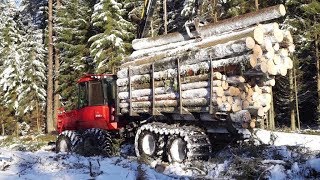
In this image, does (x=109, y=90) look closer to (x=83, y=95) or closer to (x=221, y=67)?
(x=83, y=95)

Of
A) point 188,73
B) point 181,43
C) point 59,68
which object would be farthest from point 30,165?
point 59,68

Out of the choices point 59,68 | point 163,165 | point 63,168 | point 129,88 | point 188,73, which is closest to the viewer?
point 63,168

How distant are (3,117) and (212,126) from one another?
2803 centimetres

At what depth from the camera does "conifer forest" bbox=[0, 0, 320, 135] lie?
2825 cm

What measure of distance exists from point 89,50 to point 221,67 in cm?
2293

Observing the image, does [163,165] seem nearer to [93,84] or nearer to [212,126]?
[212,126]

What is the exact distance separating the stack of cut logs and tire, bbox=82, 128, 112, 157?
167cm

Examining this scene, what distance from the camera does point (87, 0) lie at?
37.1 metres

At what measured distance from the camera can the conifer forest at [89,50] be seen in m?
28.2

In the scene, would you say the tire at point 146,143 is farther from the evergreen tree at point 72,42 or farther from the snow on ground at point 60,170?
the evergreen tree at point 72,42

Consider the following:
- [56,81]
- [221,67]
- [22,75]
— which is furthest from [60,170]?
Answer: [22,75]

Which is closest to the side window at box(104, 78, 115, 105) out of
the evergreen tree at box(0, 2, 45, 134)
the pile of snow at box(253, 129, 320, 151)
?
the pile of snow at box(253, 129, 320, 151)

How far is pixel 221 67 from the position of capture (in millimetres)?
10805

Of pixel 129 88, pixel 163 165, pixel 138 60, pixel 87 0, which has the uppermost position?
pixel 87 0
